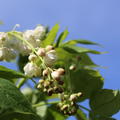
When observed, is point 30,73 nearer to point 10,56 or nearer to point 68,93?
point 10,56

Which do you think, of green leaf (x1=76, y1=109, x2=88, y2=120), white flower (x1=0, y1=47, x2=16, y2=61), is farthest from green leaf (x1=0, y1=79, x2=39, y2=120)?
green leaf (x1=76, y1=109, x2=88, y2=120)

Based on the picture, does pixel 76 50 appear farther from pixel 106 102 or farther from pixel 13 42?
pixel 13 42

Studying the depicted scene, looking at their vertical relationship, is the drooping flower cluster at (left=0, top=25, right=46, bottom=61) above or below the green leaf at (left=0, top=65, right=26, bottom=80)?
above

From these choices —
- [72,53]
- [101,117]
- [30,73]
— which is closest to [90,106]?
[101,117]

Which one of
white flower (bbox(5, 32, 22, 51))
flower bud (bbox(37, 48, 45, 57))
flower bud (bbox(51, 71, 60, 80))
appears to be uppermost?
white flower (bbox(5, 32, 22, 51))

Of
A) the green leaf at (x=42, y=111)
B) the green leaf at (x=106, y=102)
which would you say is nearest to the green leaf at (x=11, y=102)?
the green leaf at (x=106, y=102)

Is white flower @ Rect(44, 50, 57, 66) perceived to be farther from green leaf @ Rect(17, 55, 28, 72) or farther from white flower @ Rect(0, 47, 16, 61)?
green leaf @ Rect(17, 55, 28, 72)

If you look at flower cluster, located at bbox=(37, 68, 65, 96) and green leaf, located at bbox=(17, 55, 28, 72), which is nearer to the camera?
flower cluster, located at bbox=(37, 68, 65, 96)

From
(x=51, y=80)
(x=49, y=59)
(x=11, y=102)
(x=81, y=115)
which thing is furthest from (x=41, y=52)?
(x=81, y=115)

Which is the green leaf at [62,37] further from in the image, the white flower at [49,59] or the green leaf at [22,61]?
the white flower at [49,59]
